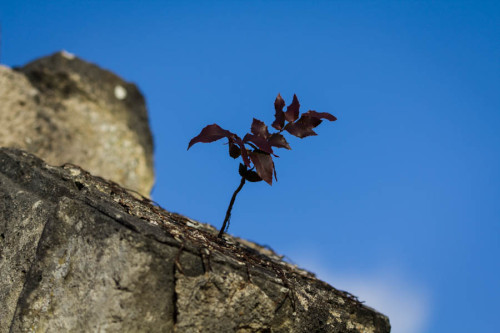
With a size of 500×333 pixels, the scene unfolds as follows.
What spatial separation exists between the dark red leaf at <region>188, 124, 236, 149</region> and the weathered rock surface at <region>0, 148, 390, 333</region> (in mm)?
491

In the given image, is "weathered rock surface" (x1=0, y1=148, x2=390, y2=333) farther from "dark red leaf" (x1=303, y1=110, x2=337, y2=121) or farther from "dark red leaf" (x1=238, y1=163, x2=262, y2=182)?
"dark red leaf" (x1=303, y1=110, x2=337, y2=121)

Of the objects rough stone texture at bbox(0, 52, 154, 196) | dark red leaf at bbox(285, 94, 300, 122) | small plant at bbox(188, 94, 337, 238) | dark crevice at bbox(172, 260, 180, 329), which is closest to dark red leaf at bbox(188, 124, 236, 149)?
small plant at bbox(188, 94, 337, 238)

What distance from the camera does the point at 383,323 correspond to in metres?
3.18

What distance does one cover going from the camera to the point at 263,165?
9.55 ft

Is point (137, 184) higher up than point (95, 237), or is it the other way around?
point (137, 184)

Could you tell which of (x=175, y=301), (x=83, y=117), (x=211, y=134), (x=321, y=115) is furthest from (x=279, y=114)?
(x=83, y=117)

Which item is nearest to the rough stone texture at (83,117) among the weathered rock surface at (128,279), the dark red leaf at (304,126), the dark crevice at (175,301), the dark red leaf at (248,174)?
the weathered rock surface at (128,279)

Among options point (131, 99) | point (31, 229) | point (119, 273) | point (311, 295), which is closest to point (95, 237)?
point (119, 273)

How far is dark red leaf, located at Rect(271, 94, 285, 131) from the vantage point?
3.08m

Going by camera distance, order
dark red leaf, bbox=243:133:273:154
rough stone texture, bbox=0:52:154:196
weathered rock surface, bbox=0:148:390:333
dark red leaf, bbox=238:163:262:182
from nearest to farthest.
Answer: weathered rock surface, bbox=0:148:390:333, dark red leaf, bbox=243:133:273:154, dark red leaf, bbox=238:163:262:182, rough stone texture, bbox=0:52:154:196

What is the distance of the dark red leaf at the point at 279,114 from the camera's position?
308 centimetres

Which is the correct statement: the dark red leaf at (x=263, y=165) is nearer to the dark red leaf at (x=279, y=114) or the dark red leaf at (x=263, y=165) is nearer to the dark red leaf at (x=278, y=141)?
the dark red leaf at (x=278, y=141)

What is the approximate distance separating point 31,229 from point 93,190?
1.32ft

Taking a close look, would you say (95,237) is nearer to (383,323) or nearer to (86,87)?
(383,323)
